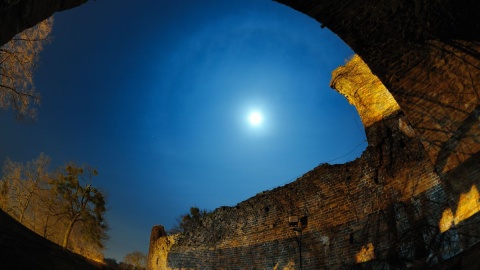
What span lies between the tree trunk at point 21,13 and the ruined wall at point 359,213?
579cm

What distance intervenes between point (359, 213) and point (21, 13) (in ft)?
28.1

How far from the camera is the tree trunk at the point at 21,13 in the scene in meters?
1.95

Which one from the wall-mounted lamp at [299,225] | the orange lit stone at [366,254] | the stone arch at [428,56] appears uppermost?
the stone arch at [428,56]

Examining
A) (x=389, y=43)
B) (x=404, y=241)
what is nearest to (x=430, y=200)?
(x=404, y=241)

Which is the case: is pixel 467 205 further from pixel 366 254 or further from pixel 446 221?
pixel 366 254

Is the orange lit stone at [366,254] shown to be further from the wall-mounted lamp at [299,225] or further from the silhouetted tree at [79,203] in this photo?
the silhouetted tree at [79,203]

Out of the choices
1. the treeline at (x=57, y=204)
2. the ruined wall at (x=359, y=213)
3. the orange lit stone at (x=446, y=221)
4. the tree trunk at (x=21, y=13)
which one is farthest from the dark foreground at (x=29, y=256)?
the treeline at (x=57, y=204)

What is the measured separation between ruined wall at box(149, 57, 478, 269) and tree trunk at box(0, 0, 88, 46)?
228 inches

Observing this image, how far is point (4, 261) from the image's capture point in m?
2.88

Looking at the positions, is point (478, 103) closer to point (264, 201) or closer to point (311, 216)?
point (311, 216)

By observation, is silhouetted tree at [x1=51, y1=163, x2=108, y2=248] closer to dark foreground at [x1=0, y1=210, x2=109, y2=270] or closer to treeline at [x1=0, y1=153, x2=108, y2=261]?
treeline at [x1=0, y1=153, x2=108, y2=261]

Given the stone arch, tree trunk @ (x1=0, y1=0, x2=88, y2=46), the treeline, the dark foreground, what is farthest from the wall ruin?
the treeline

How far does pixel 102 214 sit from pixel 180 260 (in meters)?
14.6

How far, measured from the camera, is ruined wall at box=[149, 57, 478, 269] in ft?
23.7
